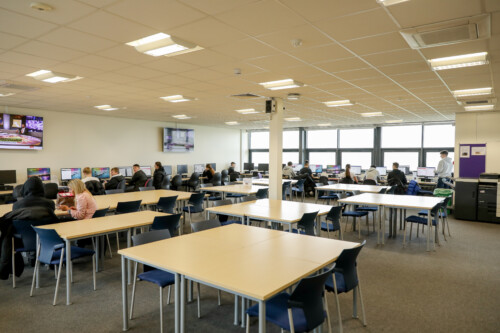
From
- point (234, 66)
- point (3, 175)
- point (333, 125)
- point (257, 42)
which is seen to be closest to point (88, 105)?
point (3, 175)

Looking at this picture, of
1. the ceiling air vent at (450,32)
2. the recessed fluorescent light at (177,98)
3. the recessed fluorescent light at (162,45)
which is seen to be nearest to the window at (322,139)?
the recessed fluorescent light at (177,98)

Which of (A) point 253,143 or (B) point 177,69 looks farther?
(A) point 253,143

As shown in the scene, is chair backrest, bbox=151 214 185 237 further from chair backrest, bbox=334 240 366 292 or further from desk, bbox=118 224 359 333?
chair backrest, bbox=334 240 366 292

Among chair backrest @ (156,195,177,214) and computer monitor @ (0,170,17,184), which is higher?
computer monitor @ (0,170,17,184)

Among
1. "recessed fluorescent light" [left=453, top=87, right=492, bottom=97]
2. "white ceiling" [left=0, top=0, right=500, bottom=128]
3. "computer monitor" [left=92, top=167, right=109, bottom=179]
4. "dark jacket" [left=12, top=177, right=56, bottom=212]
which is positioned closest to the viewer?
"white ceiling" [left=0, top=0, right=500, bottom=128]

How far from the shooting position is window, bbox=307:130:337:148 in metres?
13.7

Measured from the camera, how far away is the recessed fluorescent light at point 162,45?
3.44 meters

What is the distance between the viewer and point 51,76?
5.00 meters

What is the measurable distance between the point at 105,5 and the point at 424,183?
1032 cm

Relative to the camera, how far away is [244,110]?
29.8 feet

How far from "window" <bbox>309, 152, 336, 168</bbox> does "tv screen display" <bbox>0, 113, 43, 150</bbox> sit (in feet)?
33.2

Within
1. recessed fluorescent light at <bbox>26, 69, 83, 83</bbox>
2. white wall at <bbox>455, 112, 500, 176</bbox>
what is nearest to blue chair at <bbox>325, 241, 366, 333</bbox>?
recessed fluorescent light at <bbox>26, 69, 83, 83</bbox>

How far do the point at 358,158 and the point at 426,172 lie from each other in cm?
283

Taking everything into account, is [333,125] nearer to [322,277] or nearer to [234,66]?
[234,66]
